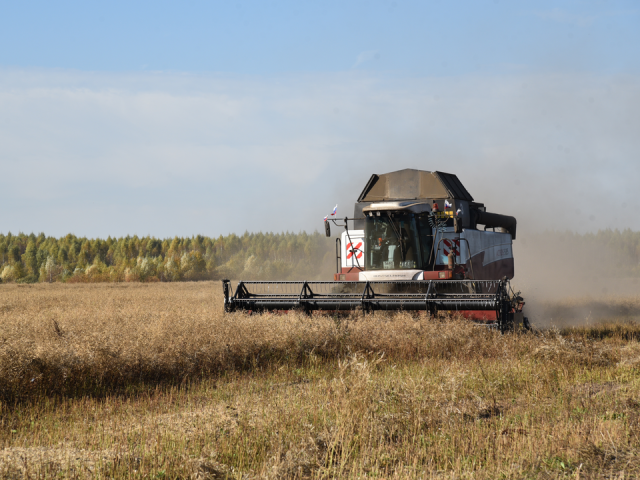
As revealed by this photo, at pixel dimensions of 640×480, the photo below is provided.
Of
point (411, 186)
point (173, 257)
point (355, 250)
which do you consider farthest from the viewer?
point (173, 257)

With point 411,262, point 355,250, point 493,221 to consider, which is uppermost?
point 493,221

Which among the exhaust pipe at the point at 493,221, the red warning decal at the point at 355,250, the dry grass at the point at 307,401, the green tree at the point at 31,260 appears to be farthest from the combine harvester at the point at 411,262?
the green tree at the point at 31,260

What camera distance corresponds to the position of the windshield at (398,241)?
11.8m

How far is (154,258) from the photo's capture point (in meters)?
88.7

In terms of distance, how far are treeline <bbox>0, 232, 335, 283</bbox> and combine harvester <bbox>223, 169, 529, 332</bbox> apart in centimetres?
4653

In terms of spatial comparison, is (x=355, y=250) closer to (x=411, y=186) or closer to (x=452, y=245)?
(x=452, y=245)

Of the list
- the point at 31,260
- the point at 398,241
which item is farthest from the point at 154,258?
the point at 398,241

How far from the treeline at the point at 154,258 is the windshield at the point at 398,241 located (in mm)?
47487

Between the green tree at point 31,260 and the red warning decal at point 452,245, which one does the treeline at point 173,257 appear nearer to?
the green tree at point 31,260

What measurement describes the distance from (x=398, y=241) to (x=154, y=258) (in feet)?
268

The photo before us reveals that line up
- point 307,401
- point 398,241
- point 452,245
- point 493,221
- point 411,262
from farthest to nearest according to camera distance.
Result: point 493,221, point 452,245, point 398,241, point 411,262, point 307,401

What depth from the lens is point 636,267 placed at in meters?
69.2

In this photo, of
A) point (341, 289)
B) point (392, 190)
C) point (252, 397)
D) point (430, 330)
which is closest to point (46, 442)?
point (252, 397)

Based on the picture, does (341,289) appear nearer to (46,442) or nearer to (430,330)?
(430,330)
